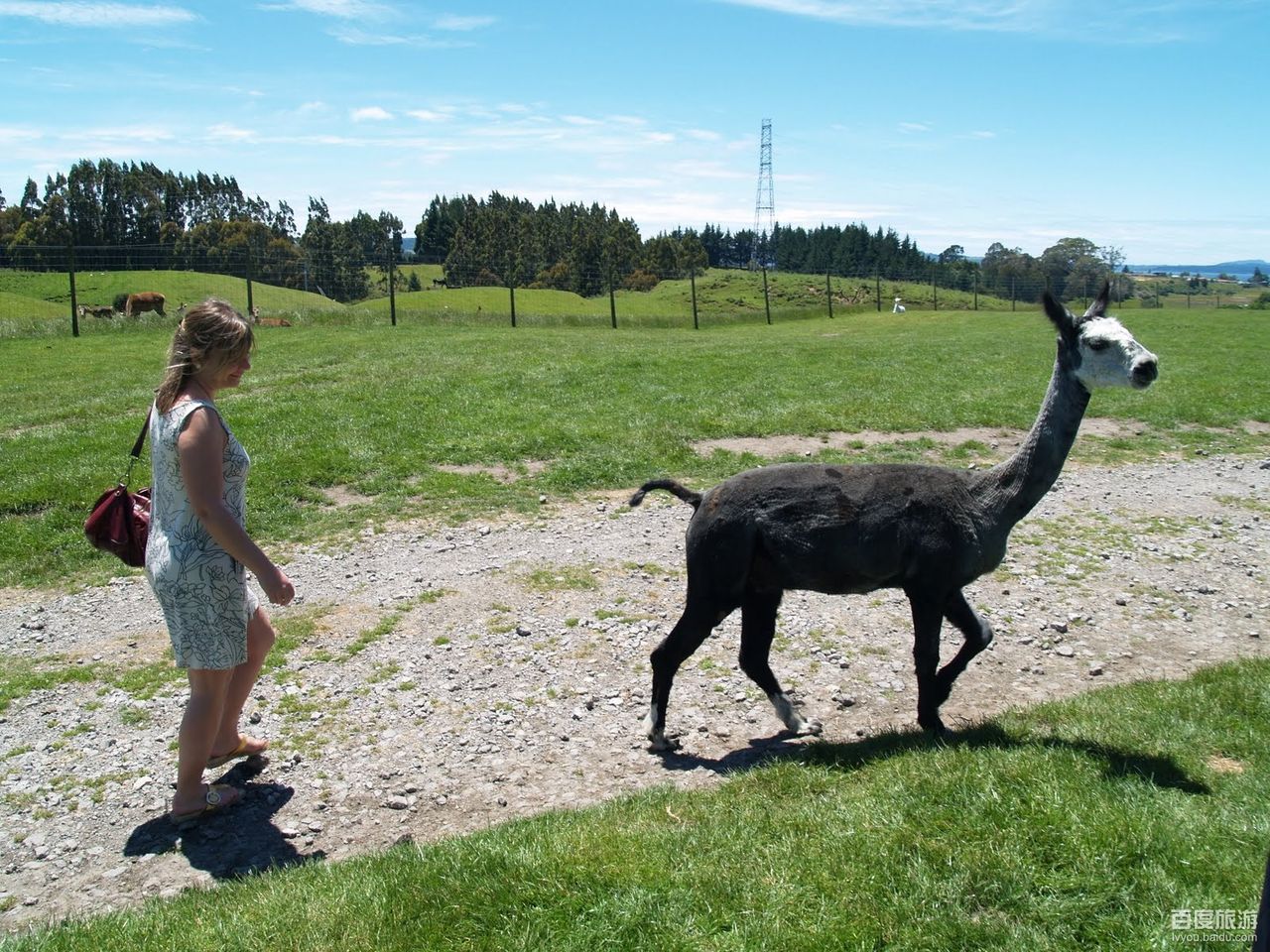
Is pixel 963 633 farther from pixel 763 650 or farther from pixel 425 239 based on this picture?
pixel 425 239

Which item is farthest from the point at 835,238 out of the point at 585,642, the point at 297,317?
the point at 585,642

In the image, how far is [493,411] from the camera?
1697 centimetres

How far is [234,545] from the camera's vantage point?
4980 millimetres

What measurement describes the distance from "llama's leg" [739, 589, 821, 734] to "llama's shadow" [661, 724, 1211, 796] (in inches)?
6.1

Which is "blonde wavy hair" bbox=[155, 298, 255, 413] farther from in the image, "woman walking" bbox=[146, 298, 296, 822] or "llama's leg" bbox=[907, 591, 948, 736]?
"llama's leg" bbox=[907, 591, 948, 736]

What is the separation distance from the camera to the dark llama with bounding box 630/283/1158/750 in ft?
19.5

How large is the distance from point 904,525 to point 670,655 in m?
1.72

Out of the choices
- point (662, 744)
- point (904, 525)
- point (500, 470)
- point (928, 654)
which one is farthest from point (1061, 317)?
point (500, 470)

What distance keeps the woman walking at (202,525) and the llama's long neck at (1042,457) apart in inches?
168

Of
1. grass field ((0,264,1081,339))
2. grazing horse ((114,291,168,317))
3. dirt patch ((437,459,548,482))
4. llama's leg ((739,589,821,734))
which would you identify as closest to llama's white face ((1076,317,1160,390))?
llama's leg ((739,589,821,734))

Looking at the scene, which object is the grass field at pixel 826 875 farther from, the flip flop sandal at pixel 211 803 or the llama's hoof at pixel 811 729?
the llama's hoof at pixel 811 729

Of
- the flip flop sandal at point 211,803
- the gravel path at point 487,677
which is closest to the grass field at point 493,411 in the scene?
the gravel path at point 487,677

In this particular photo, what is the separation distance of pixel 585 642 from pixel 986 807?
13.8ft

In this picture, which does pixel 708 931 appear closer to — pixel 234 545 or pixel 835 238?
pixel 234 545
